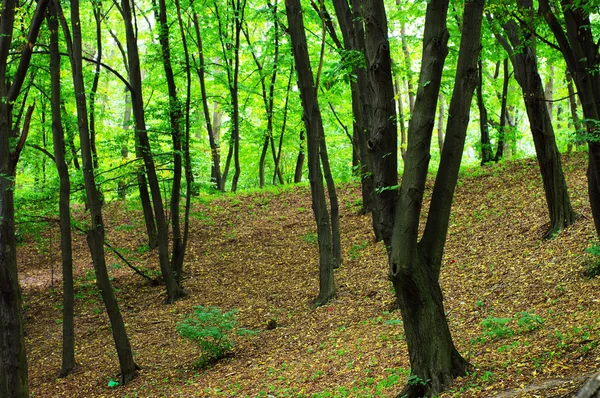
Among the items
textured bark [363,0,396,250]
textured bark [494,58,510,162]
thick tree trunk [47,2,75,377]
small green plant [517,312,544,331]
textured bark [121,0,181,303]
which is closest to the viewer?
textured bark [363,0,396,250]

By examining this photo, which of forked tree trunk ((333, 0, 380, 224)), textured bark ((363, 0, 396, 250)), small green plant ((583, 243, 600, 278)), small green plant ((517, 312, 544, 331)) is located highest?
forked tree trunk ((333, 0, 380, 224))

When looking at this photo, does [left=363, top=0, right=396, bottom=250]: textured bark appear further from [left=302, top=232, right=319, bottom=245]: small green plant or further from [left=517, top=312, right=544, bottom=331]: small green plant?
[left=302, top=232, right=319, bottom=245]: small green plant

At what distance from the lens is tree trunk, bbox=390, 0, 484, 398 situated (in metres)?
4.63

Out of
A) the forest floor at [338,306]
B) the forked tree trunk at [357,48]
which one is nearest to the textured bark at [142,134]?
the forest floor at [338,306]

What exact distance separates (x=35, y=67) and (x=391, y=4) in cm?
1437

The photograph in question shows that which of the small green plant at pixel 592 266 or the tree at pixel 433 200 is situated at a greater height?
the tree at pixel 433 200

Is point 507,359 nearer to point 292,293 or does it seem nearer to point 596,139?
point 596,139

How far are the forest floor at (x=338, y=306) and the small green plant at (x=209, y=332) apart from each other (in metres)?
0.23

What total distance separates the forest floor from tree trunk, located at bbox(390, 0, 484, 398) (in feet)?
1.16

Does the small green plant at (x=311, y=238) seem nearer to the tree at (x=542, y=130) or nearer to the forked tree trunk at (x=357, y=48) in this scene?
the forked tree trunk at (x=357, y=48)

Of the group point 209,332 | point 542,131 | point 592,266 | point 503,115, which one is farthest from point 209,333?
point 503,115

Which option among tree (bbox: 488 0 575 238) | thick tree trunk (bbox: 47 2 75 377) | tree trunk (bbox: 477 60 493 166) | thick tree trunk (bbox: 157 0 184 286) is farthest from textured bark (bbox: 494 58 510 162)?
thick tree trunk (bbox: 47 2 75 377)

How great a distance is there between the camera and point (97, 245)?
8.51 m

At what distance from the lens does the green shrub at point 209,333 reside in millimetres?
8383
